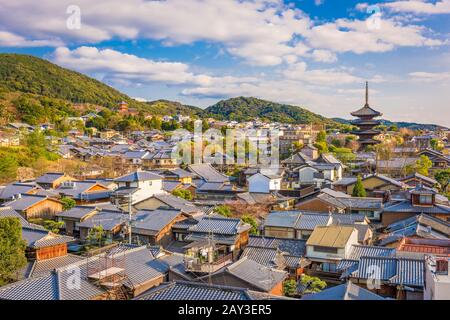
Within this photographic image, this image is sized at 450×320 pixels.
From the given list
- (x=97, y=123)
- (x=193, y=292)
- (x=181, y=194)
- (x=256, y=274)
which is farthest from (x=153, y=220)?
(x=97, y=123)

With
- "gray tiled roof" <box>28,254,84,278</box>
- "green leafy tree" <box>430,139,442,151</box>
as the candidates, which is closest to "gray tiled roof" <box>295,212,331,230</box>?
"gray tiled roof" <box>28,254,84,278</box>

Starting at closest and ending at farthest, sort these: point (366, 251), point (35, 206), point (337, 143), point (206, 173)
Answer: point (366, 251), point (35, 206), point (206, 173), point (337, 143)

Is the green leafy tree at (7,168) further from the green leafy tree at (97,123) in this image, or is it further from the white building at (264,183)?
the green leafy tree at (97,123)

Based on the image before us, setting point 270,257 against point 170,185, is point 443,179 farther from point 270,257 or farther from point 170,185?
point 270,257

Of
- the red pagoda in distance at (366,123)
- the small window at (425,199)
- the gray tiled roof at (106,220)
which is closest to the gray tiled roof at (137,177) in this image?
the gray tiled roof at (106,220)

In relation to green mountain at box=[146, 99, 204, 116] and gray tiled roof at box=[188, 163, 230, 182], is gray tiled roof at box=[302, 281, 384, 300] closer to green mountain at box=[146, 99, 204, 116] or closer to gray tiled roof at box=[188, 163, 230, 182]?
gray tiled roof at box=[188, 163, 230, 182]

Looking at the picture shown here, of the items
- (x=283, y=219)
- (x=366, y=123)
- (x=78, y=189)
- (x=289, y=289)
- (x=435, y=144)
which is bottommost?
(x=289, y=289)
